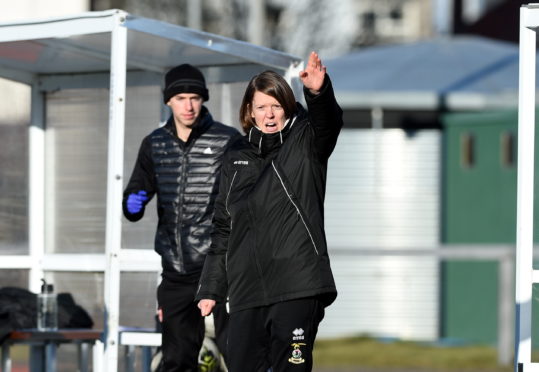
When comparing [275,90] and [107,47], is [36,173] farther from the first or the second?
[275,90]

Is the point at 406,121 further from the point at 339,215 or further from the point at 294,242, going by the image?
the point at 294,242

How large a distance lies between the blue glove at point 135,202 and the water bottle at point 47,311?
1.24 m

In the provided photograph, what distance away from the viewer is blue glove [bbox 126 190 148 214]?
7527mm

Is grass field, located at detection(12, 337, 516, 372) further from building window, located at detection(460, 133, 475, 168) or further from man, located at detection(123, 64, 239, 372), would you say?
man, located at detection(123, 64, 239, 372)

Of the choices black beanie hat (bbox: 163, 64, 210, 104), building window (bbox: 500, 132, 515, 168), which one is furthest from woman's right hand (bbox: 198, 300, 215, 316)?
building window (bbox: 500, 132, 515, 168)

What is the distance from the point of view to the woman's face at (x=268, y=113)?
6.23m

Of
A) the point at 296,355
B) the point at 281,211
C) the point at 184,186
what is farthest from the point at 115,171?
the point at 296,355

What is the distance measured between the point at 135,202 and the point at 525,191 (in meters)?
2.18

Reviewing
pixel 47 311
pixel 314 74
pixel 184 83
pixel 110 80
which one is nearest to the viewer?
pixel 314 74

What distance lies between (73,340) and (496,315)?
873 centimetres

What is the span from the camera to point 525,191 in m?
6.57

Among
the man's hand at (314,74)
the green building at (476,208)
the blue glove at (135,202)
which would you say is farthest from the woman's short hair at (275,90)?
the green building at (476,208)

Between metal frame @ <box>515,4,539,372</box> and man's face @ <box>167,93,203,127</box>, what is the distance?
6.01ft

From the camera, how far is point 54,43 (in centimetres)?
826
